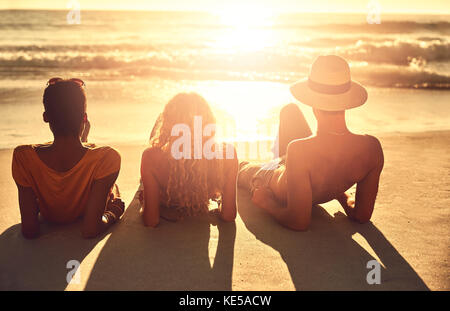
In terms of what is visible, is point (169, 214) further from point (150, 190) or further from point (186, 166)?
point (186, 166)

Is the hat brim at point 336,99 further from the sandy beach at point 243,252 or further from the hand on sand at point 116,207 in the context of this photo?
the hand on sand at point 116,207

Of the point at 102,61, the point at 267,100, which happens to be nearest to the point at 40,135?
the point at 267,100

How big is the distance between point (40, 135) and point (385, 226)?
558cm

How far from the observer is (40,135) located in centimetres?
645

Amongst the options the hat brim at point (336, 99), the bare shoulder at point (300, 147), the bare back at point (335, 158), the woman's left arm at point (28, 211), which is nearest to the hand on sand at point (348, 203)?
the bare back at point (335, 158)

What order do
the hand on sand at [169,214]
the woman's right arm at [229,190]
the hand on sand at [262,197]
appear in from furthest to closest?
the hand on sand at [262,197] < the hand on sand at [169,214] < the woman's right arm at [229,190]

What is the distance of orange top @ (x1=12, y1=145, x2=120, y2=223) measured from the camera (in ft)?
9.20

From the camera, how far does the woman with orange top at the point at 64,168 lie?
275 cm

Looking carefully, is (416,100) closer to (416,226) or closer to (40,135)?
(416,226)

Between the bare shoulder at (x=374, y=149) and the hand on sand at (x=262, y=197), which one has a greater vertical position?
the bare shoulder at (x=374, y=149)

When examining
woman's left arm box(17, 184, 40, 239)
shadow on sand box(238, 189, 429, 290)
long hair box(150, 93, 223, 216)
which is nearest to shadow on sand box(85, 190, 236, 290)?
long hair box(150, 93, 223, 216)

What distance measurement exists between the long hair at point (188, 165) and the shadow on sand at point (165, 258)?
246mm

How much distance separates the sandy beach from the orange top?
31 cm

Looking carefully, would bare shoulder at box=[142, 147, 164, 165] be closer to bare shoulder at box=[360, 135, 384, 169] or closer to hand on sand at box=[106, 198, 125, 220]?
hand on sand at box=[106, 198, 125, 220]
